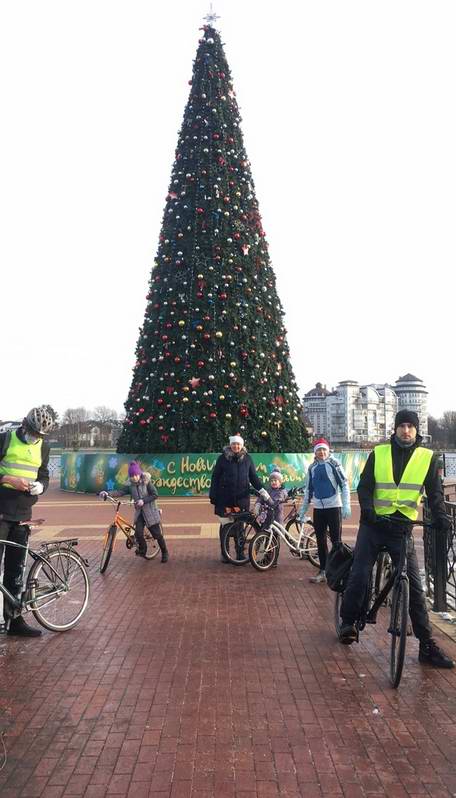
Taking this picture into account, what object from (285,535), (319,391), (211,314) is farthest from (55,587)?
(319,391)

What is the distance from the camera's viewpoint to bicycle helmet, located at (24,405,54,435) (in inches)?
228

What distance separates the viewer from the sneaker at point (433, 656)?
4.91 m

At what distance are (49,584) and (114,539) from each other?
3.29 m

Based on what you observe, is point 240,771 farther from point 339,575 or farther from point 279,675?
point 339,575

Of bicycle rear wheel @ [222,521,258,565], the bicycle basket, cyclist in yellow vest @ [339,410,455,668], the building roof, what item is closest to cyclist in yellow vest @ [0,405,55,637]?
the bicycle basket

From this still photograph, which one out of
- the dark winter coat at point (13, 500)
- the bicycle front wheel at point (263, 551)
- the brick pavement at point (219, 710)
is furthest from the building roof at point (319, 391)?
the dark winter coat at point (13, 500)

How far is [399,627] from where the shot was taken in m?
4.61

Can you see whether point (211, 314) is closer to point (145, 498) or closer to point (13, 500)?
point (145, 498)

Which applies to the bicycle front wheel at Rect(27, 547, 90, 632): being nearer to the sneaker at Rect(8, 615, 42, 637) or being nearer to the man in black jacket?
the sneaker at Rect(8, 615, 42, 637)

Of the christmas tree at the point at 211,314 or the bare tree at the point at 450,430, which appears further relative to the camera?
the bare tree at the point at 450,430

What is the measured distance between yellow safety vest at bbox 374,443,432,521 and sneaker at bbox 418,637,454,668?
100 centimetres

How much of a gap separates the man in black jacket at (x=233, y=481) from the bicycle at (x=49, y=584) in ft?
10.3

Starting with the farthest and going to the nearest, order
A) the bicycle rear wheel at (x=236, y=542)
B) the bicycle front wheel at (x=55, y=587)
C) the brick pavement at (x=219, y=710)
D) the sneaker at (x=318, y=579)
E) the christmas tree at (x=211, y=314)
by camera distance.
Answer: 1. the christmas tree at (x=211, y=314)
2. the bicycle rear wheel at (x=236, y=542)
3. the sneaker at (x=318, y=579)
4. the bicycle front wheel at (x=55, y=587)
5. the brick pavement at (x=219, y=710)

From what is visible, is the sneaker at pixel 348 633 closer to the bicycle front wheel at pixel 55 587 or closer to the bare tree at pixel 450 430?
the bicycle front wheel at pixel 55 587
